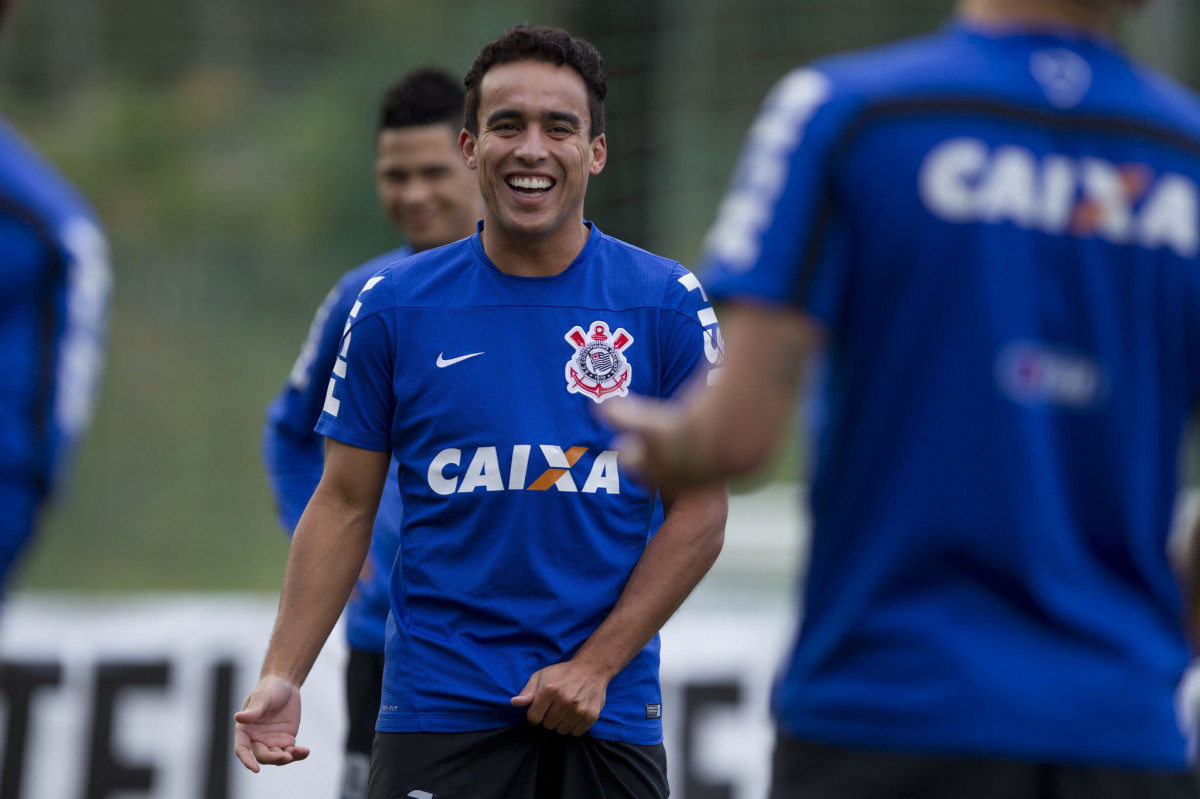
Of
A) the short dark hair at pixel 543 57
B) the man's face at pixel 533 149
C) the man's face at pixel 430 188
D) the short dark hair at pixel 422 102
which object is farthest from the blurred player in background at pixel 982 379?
the short dark hair at pixel 422 102

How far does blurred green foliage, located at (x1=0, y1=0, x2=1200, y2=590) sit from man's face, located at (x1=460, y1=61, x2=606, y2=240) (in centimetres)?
854

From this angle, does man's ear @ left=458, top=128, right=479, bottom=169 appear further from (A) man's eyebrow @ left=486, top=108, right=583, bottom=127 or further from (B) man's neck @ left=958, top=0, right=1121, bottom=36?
(B) man's neck @ left=958, top=0, right=1121, bottom=36

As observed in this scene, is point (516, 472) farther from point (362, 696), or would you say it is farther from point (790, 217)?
point (362, 696)

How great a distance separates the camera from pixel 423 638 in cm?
322

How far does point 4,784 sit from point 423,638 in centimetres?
410

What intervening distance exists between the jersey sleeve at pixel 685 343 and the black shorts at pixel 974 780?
4.32 feet

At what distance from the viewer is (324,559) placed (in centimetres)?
328

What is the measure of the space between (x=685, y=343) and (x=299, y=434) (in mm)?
1583

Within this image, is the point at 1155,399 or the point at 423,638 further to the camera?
the point at 423,638

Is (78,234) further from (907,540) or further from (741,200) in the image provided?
(907,540)

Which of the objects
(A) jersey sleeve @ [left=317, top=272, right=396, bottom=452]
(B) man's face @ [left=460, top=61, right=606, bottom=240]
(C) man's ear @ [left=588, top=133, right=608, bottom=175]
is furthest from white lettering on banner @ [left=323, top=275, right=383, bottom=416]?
(C) man's ear @ [left=588, top=133, right=608, bottom=175]

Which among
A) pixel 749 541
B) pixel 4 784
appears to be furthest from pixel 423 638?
pixel 749 541

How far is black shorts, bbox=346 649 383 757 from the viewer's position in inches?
169

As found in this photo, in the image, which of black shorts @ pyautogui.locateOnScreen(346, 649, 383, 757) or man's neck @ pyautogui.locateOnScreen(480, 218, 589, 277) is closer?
man's neck @ pyautogui.locateOnScreen(480, 218, 589, 277)
